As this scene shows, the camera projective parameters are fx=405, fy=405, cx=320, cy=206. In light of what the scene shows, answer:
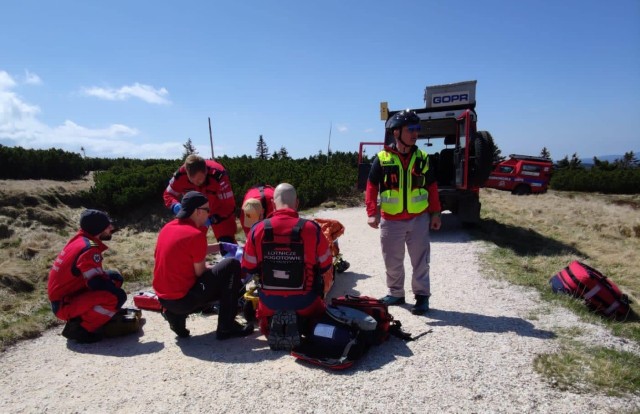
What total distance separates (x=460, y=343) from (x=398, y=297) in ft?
3.65

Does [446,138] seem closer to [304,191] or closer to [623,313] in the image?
[304,191]

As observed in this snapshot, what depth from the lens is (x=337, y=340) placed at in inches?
129

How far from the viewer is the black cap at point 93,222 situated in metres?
4.03

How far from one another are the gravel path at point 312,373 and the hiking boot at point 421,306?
4.0 inches

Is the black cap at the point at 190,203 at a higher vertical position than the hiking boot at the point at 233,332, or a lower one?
higher

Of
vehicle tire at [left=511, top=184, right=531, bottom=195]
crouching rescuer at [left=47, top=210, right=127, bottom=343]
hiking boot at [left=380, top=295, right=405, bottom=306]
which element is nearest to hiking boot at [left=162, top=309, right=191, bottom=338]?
crouching rescuer at [left=47, top=210, right=127, bottom=343]

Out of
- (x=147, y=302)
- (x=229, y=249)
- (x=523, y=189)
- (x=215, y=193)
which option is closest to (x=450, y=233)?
(x=215, y=193)

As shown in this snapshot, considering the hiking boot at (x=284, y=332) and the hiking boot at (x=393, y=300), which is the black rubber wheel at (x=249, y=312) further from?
the hiking boot at (x=393, y=300)

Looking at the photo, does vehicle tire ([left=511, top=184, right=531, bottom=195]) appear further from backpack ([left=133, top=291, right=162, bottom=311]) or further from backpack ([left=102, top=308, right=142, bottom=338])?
backpack ([left=102, top=308, right=142, bottom=338])

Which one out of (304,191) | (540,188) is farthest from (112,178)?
(540,188)

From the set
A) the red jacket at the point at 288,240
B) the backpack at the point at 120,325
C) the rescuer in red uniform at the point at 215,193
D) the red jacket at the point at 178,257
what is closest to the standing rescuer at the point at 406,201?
the red jacket at the point at 288,240

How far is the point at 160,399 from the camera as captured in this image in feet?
9.58

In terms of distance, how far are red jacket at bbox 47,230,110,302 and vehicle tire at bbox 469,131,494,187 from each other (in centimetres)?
678

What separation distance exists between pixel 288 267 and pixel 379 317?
37.6 inches
